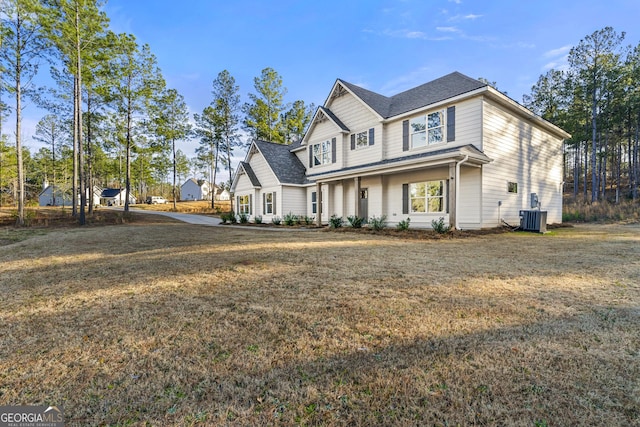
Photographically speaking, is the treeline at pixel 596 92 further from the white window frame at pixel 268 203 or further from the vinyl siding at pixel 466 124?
the white window frame at pixel 268 203

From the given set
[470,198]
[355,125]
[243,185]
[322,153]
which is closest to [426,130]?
[470,198]

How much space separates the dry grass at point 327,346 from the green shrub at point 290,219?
41.9ft

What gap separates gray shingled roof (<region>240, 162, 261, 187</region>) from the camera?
20.7 m

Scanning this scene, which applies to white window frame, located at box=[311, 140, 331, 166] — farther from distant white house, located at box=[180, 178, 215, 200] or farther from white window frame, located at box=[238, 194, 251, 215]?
distant white house, located at box=[180, 178, 215, 200]

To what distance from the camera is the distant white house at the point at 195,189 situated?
206 feet

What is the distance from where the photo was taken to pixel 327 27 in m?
15.3

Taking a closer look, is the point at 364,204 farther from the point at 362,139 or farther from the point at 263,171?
the point at 263,171

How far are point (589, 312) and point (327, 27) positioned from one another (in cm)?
1660

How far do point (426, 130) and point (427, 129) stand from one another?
6 centimetres

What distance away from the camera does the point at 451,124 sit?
12.6 meters

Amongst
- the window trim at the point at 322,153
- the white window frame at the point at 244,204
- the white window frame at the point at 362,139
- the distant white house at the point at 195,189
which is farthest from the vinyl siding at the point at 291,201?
the distant white house at the point at 195,189

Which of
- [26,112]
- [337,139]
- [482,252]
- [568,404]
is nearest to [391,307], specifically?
[568,404]

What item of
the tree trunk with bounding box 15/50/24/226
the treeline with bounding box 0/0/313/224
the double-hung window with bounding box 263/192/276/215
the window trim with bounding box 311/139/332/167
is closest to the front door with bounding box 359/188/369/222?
the window trim with bounding box 311/139/332/167

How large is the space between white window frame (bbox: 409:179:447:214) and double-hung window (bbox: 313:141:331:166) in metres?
6.03
